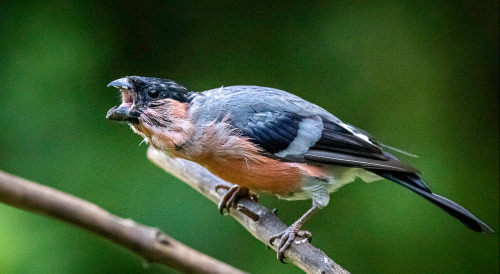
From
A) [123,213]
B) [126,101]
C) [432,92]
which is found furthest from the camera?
[432,92]

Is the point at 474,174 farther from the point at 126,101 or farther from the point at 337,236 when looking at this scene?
the point at 126,101

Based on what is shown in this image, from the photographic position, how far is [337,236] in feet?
8.75

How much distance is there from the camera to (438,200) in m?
1.81

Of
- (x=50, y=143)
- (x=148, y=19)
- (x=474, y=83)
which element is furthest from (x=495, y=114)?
(x=50, y=143)

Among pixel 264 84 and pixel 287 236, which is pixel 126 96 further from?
pixel 264 84

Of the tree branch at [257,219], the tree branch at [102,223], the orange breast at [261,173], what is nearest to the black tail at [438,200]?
the orange breast at [261,173]

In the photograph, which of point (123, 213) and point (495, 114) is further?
point (495, 114)

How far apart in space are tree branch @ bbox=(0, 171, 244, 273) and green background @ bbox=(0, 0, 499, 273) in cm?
84

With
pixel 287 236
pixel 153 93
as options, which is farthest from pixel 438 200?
pixel 153 93

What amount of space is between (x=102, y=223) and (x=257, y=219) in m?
0.52

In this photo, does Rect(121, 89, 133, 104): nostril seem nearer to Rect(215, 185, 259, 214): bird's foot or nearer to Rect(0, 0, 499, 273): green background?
Rect(215, 185, 259, 214): bird's foot

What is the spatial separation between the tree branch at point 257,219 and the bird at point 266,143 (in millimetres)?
52

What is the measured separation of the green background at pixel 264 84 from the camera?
2.62 meters

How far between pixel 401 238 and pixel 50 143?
5.45ft
